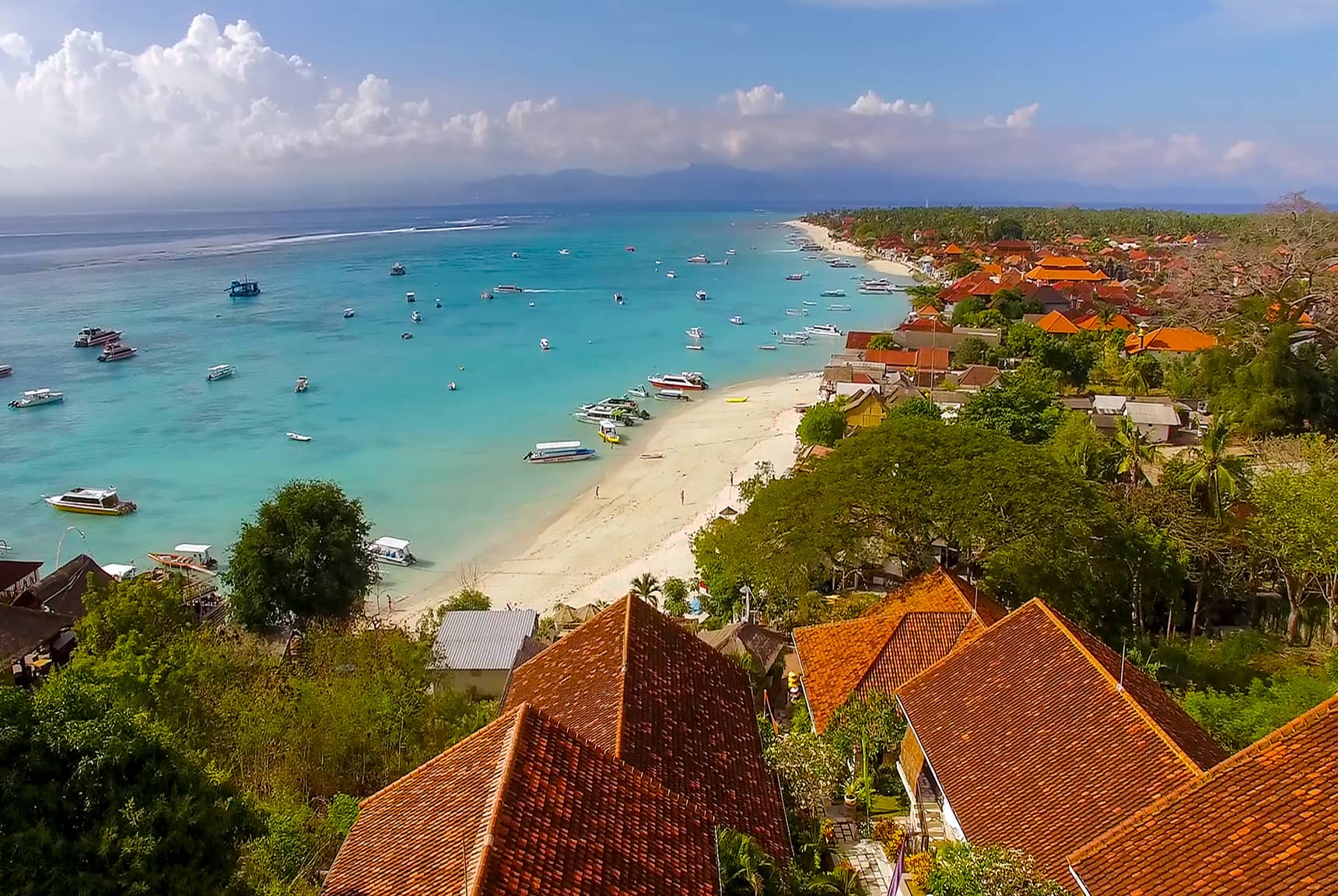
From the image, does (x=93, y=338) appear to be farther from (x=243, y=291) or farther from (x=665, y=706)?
(x=665, y=706)

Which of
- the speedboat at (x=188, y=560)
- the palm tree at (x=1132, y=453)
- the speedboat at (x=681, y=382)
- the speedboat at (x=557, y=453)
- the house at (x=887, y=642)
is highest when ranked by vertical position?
the palm tree at (x=1132, y=453)

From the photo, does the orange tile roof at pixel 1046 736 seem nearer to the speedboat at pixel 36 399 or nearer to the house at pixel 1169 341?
the house at pixel 1169 341

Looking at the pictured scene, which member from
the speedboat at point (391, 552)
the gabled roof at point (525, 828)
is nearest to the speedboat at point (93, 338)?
the speedboat at point (391, 552)

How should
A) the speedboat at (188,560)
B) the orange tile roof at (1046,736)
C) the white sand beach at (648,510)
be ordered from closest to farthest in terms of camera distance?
the orange tile roof at (1046,736), the white sand beach at (648,510), the speedboat at (188,560)

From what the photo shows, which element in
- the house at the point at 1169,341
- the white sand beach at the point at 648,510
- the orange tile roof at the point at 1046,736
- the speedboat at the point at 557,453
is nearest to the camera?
the orange tile roof at the point at 1046,736

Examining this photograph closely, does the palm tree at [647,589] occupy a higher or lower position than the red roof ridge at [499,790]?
lower

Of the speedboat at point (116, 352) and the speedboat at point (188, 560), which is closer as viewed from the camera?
the speedboat at point (188, 560)

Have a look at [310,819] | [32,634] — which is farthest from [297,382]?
[310,819]

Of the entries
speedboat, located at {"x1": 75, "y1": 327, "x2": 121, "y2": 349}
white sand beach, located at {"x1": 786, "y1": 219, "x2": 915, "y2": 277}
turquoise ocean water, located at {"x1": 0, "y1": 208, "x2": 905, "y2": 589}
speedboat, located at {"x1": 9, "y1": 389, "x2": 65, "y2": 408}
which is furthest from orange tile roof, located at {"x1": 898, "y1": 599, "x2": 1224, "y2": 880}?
white sand beach, located at {"x1": 786, "y1": 219, "x2": 915, "y2": 277}

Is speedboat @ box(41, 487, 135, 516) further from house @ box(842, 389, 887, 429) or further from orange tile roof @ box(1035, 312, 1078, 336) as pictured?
orange tile roof @ box(1035, 312, 1078, 336)
